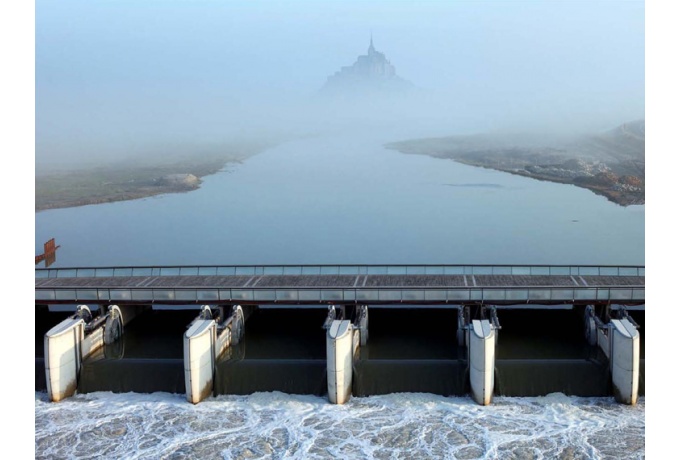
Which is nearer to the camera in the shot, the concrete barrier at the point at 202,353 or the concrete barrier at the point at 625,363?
the concrete barrier at the point at 625,363

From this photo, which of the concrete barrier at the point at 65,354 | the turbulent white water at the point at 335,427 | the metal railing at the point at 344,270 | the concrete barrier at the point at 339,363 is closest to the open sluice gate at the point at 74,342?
the concrete barrier at the point at 65,354

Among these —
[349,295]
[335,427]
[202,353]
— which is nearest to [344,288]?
[349,295]

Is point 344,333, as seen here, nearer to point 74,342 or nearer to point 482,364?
point 482,364

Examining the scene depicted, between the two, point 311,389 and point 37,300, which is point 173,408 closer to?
point 311,389

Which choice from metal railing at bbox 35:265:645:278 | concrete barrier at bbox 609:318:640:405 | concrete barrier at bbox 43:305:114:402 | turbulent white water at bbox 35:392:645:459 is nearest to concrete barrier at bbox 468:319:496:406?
turbulent white water at bbox 35:392:645:459

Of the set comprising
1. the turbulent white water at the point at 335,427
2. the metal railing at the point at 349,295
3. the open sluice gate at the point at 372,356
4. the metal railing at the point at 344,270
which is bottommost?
the turbulent white water at the point at 335,427

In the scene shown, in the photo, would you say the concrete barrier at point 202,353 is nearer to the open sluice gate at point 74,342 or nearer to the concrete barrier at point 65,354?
the open sluice gate at point 74,342

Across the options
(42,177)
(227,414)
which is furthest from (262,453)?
(42,177)
